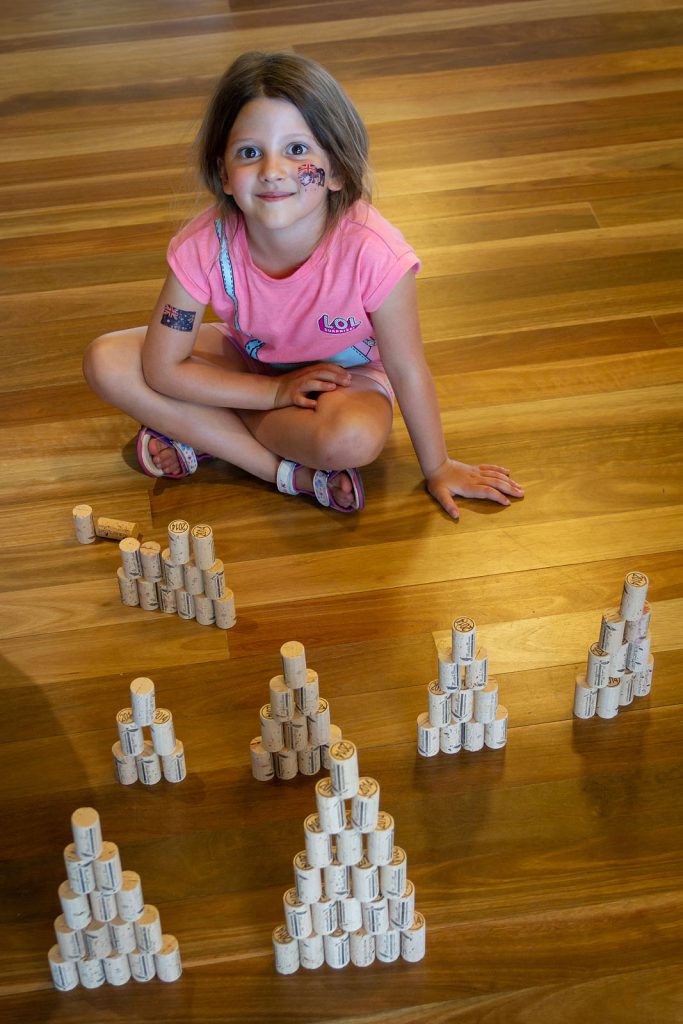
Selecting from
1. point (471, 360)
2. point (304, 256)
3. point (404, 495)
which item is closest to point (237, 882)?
point (404, 495)

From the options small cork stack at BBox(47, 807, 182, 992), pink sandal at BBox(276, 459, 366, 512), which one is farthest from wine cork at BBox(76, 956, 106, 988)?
pink sandal at BBox(276, 459, 366, 512)

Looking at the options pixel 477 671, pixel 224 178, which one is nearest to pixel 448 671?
pixel 477 671

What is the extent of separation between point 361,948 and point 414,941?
5 centimetres

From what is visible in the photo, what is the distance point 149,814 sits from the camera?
4.50 ft

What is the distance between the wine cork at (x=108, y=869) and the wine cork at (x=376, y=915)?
24 centimetres

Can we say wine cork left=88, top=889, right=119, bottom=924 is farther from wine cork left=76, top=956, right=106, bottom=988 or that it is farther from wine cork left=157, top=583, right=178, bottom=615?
wine cork left=157, top=583, right=178, bottom=615

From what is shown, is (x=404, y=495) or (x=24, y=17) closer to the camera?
(x=404, y=495)

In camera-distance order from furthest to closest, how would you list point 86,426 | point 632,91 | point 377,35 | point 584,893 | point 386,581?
point 377,35 → point 632,91 → point 86,426 → point 386,581 → point 584,893

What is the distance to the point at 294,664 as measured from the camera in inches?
→ 51.3

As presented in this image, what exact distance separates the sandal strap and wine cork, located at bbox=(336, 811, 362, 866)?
694 mm

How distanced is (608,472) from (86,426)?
815 millimetres

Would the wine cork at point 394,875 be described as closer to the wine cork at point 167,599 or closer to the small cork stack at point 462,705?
the small cork stack at point 462,705

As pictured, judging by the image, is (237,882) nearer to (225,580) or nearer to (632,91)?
(225,580)

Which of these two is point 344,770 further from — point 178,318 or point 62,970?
point 178,318
